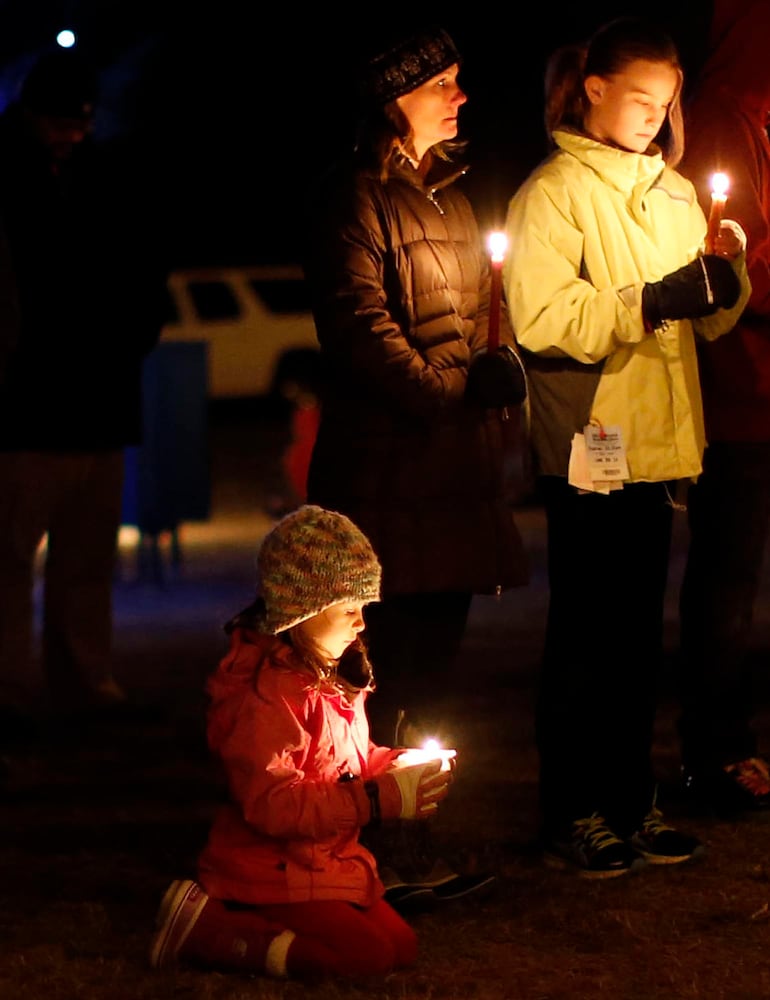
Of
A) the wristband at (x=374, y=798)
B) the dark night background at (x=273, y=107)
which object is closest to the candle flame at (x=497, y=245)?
the wristband at (x=374, y=798)

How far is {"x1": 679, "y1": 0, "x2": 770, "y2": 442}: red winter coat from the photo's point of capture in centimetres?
563

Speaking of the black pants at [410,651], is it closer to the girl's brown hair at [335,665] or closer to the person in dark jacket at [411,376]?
the person in dark jacket at [411,376]

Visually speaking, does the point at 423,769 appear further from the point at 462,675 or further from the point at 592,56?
the point at 462,675

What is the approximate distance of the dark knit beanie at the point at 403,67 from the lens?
516 cm

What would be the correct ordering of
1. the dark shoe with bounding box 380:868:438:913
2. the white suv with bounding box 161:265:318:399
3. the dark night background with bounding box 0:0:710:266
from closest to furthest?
the dark shoe with bounding box 380:868:438:913 → the white suv with bounding box 161:265:318:399 → the dark night background with bounding box 0:0:710:266

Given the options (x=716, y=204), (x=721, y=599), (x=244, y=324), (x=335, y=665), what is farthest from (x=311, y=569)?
(x=244, y=324)

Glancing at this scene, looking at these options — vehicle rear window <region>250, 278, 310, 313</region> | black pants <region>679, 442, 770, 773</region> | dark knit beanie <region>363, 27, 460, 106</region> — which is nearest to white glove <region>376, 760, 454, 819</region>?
black pants <region>679, 442, 770, 773</region>

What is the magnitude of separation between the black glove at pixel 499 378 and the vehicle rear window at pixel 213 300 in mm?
20041

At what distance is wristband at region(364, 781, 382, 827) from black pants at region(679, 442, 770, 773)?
1681mm

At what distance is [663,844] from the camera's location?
5312 millimetres

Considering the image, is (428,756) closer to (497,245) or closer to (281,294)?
(497,245)

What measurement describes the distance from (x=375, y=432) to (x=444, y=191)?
661mm

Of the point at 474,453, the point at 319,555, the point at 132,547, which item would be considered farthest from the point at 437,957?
the point at 132,547

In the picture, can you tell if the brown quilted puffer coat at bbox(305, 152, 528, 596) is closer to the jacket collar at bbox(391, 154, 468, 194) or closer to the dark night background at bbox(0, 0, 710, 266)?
the jacket collar at bbox(391, 154, 468, 194)
